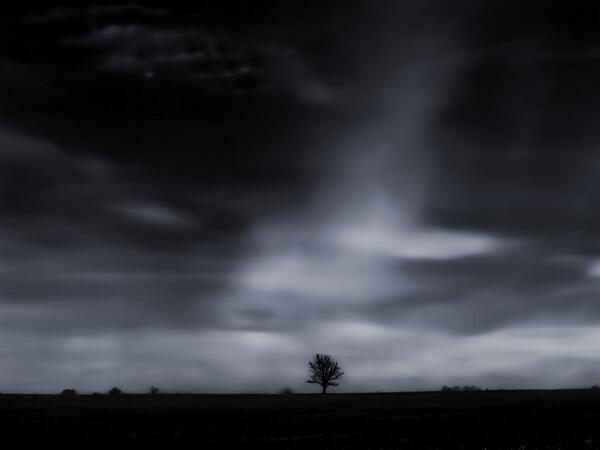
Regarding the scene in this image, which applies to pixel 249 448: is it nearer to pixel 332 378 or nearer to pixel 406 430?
pixel 406 430

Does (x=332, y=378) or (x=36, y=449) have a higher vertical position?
(x=332, y=378)

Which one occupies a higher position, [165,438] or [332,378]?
[332,378]

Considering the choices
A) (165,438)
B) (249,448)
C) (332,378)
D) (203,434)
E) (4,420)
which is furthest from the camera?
(332,378)

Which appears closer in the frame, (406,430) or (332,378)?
(406,430)

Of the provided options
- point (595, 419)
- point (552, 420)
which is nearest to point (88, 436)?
point (552, 420)

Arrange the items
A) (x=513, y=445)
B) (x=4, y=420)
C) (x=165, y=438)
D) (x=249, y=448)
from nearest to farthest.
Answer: (x=513, y=445)
(x=249, y=448)
(x=165, y=438)
(x=4, y=420)

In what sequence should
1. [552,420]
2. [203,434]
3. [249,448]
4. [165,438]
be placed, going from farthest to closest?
[552,420], [203,434], [165,438], [249,448]

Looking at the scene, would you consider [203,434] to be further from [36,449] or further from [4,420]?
[4,420]

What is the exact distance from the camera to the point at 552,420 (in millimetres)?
49812

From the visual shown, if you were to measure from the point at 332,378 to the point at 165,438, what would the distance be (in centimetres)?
11882

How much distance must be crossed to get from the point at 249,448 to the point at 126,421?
26120mm

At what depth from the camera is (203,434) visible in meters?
43.1

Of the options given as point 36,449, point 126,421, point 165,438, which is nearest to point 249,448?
point 165,438

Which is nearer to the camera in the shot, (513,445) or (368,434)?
(513,445)
